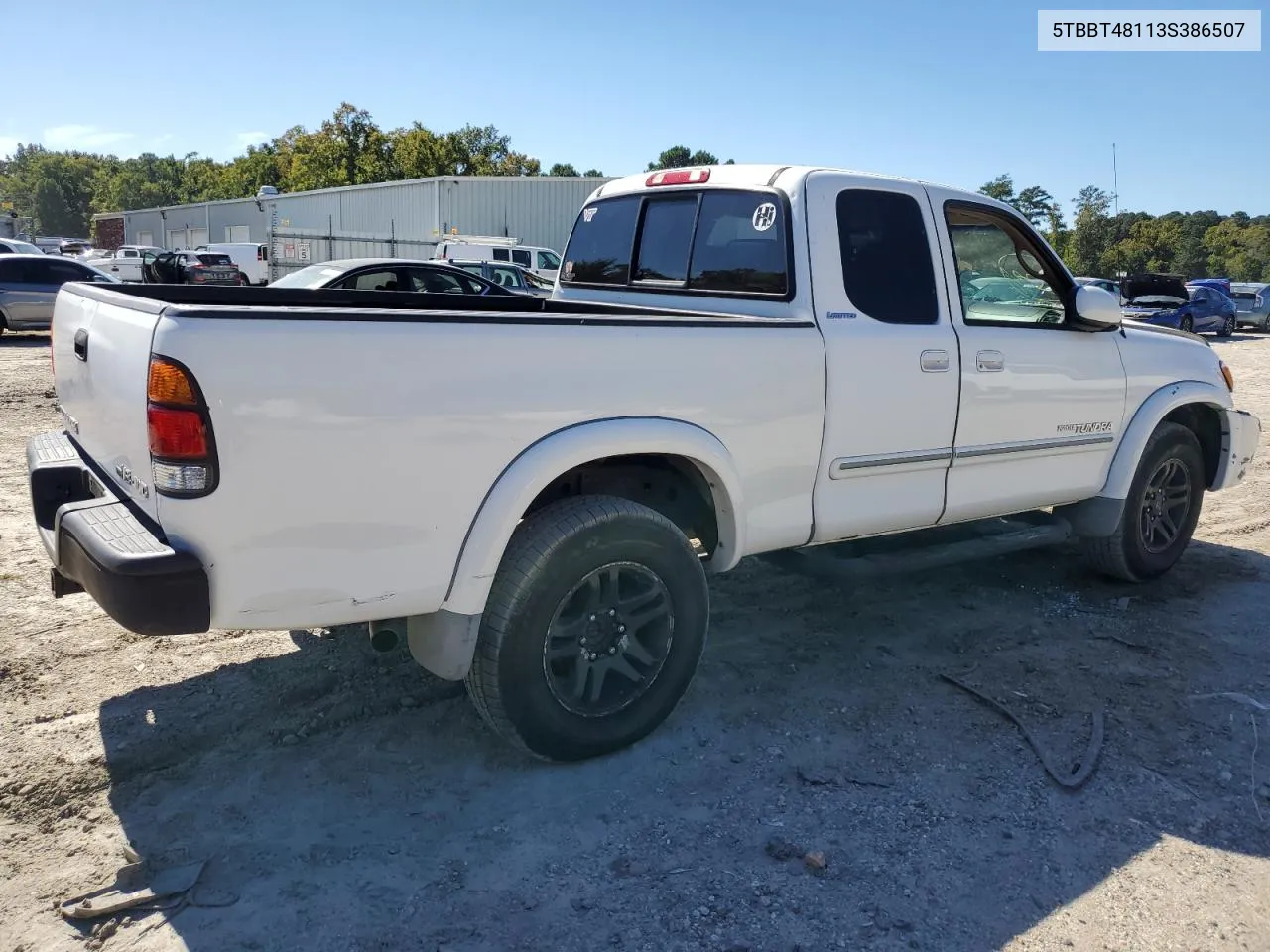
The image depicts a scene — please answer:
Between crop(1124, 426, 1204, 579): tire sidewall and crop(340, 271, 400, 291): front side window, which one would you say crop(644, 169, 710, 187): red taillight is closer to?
crop(1124, 426, 1204, 579): tire sidewall

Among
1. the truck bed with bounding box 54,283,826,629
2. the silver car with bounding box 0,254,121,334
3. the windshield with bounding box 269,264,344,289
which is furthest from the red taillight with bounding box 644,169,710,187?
the silver car with bounding box 0,254,121,334

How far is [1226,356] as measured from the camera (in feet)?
69.7

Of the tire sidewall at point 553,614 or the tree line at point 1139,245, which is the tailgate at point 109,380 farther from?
the tree line at point 1139,245

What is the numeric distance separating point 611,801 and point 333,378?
1666mm

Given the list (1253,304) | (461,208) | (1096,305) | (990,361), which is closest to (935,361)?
(990,361)

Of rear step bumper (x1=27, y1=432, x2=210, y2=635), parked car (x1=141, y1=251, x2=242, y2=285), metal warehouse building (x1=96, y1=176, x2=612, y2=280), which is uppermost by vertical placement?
metal warehouse building (x1=96, y1=176, x2=612, y2=280)

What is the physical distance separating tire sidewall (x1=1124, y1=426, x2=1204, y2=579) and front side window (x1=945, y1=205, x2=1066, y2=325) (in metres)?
1.12

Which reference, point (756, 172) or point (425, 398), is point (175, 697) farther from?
point (756, 172)

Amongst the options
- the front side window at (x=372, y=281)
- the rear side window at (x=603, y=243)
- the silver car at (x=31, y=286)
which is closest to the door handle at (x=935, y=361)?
the rear side window at (x=603, y=243)

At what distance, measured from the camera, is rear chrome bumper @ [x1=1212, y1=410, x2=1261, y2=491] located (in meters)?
5.70

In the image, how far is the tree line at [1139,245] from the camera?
160 ft

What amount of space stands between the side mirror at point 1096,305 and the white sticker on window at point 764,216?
1.65 meters

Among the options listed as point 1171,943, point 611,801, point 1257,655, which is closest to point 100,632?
point 611,801

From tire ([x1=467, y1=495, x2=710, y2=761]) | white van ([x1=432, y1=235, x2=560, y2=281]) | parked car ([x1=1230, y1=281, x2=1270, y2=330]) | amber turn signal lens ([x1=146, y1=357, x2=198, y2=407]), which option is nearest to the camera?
amber turn signal lens ([x1=146, y1=357, x2=198, y2=407])
